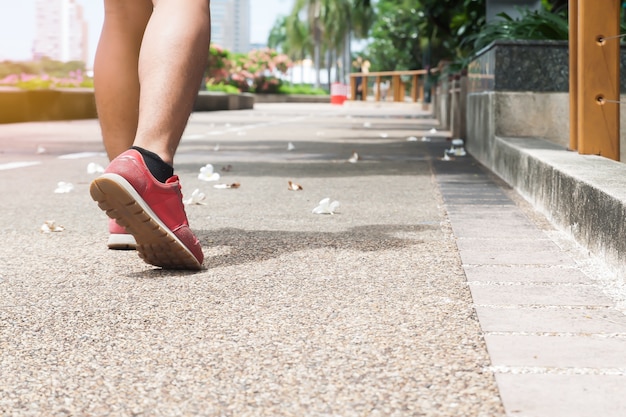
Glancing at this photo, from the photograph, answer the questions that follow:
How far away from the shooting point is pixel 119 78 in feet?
10.8

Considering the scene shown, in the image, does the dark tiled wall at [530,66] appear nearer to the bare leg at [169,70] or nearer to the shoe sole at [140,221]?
the bare leg at [169,70]

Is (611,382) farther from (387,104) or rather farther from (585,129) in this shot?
(387,104)

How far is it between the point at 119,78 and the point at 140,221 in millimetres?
823

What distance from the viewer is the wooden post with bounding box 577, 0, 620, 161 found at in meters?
4.22

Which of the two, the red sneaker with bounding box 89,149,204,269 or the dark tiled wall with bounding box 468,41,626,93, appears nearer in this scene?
the red sneaker with bounding box 89,149,204,269

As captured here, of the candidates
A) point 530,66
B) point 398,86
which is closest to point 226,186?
point 530,66

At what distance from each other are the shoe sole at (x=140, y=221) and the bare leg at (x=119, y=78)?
604 millimetres

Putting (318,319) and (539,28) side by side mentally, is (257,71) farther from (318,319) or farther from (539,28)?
(318,319)

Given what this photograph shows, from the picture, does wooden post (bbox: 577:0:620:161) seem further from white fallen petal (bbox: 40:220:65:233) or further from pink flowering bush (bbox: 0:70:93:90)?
pink flowering bush (bbox: 0:70:93:90)

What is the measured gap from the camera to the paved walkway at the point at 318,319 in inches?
69.6

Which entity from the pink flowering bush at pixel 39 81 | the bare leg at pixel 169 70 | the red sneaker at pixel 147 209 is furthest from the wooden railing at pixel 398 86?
the red sneaker at pixel 147 209

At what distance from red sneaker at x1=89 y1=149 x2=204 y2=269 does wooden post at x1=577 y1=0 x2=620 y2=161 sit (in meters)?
2.04

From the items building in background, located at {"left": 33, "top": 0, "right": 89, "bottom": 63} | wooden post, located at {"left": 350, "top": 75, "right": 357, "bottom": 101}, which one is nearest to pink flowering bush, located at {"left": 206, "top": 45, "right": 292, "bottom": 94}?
wooden post, located at {"left": 350, "top": 75, "right": 357, "bottom": 101}

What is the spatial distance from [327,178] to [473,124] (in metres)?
2.32
